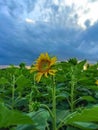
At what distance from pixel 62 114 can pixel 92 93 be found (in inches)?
56.2

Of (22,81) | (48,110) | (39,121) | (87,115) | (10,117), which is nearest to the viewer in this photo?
(10,117)

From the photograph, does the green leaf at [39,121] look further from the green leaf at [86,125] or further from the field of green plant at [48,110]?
the green leaf at [86,125]

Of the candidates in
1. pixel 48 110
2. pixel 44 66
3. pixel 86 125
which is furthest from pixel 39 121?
pixel 44 66

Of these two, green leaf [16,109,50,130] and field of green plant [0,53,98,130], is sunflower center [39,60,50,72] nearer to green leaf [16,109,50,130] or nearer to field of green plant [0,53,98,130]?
field of green plant [0,53,98,130]

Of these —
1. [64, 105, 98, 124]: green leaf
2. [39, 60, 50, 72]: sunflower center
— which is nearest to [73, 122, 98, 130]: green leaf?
[64, 105, 98, 124]: green leaf

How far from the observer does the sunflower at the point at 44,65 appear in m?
2.40

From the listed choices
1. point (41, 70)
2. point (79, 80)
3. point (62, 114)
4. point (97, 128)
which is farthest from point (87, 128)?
point (79, 80)

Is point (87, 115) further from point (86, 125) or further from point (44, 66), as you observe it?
point (44, 66)

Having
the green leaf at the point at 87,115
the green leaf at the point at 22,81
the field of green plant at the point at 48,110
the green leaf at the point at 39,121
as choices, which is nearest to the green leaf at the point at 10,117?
the field of green plant at the point at 48,110

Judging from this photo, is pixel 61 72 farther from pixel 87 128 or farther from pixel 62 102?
pixel 87 128

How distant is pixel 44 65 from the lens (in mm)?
2484

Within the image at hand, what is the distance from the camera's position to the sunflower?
2.40 metres

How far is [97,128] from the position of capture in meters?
2.13

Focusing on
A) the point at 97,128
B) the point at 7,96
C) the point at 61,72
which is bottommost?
the point at 97,128
